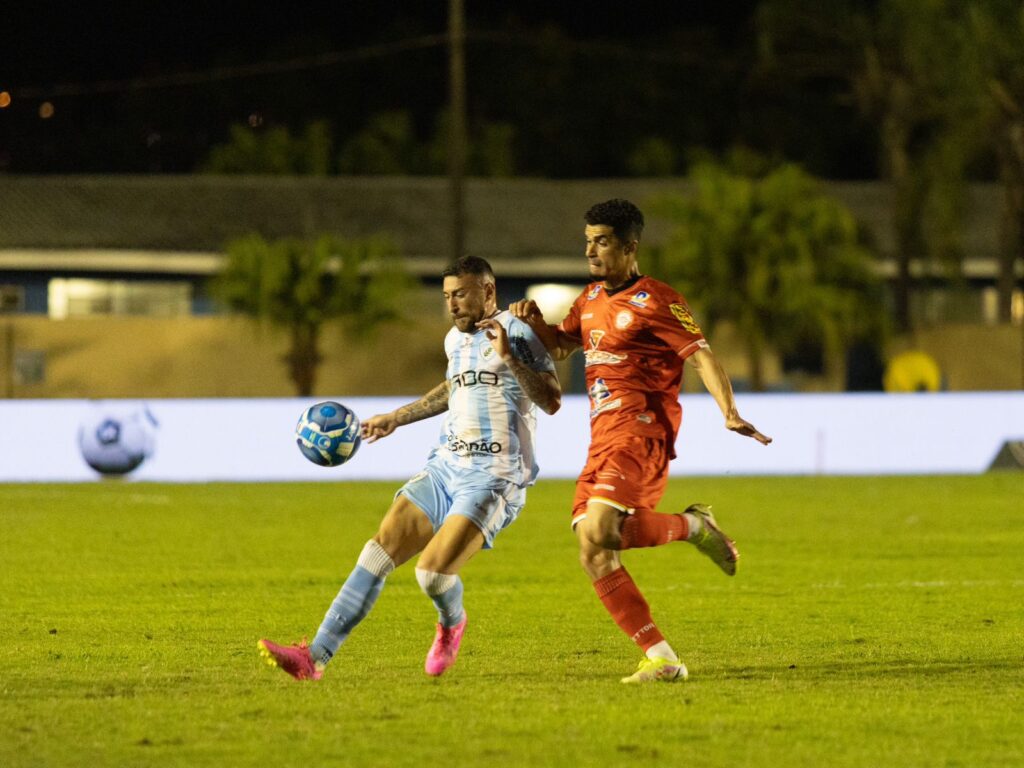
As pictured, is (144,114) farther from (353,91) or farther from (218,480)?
(218,480)

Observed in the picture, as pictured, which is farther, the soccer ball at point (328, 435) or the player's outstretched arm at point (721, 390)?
the soccer ball at point (328, 435)

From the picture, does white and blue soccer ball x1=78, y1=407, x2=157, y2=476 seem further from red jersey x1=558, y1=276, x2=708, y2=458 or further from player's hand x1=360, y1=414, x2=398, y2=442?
red jersey x1=558, y1=276, x2=708, y2=458

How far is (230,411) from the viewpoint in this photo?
2347 cm

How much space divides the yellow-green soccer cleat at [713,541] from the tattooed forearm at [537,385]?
0.99 metres

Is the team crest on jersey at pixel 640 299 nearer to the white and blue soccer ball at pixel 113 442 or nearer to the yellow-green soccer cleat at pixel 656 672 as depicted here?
the yellow-green soccer cleat at pixel 656 672

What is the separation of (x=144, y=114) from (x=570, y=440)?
42.5 metres

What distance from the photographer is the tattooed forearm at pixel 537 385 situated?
8.01 m

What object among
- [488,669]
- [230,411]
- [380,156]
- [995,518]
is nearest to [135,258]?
[380,156]

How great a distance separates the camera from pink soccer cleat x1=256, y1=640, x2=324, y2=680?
793 centimetres

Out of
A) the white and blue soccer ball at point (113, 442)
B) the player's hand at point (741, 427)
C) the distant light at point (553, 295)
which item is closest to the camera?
the player's hand at point (741, 427)

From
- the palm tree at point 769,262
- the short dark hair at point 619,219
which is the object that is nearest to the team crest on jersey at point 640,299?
the short dark hair at point 619,219

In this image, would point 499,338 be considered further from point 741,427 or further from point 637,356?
point 741,427

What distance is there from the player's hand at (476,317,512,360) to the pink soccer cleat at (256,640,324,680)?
1.47m

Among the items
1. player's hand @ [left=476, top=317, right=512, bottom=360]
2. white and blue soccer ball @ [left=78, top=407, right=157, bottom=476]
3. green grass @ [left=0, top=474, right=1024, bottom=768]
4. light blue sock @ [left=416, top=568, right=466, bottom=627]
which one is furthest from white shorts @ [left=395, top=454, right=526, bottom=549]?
white and blue soccer ball @ [left=78, top=407, right=157, bottom=476]
